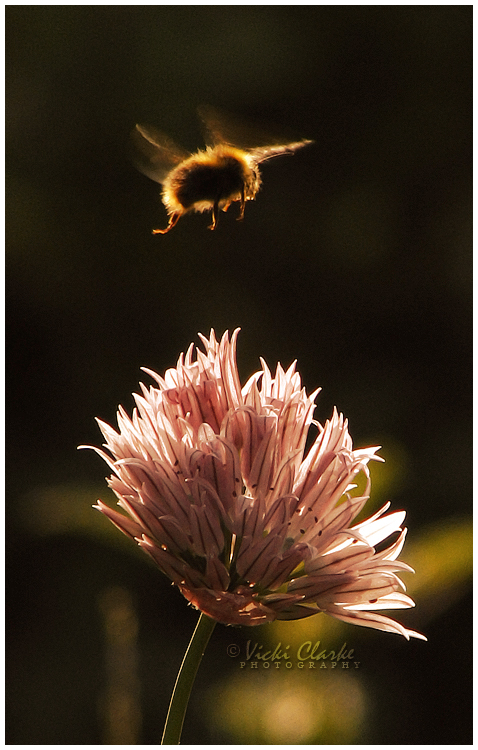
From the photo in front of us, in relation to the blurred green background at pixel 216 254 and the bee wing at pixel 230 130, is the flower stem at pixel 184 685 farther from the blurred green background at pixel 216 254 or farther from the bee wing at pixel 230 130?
the blurred green background at pixel 216 254

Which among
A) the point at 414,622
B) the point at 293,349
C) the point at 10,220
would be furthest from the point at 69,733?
the point at 10,220

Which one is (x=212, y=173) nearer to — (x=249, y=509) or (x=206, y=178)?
(x=206, y=178)

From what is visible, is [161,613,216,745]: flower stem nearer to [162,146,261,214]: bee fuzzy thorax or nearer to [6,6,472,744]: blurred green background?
[162,146,261,214]: bee fuzzy thorax

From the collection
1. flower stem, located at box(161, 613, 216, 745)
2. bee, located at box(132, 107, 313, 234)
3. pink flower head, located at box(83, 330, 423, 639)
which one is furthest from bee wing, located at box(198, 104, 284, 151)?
flower stem, located at box(161, 613, 216, 745)

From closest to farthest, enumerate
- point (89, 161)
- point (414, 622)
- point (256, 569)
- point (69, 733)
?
1. point (256, 569)
2. point (414, 622)
3. point (69, 733)
4. point (89, 161)

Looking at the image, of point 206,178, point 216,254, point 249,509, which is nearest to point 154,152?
point 206,178

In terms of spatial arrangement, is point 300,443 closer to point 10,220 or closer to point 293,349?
point 293,349
